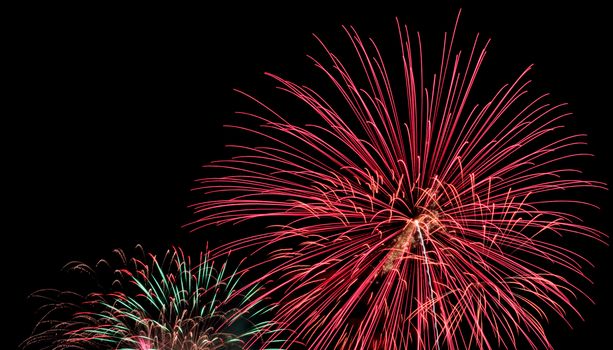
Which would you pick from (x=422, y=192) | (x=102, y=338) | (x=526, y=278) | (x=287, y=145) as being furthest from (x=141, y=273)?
(x=526, y=278)

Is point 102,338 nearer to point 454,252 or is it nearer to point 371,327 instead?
point 371,327

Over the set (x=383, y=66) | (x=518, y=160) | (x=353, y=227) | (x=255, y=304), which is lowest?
(x=255, y=304)

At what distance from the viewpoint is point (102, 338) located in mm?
17516

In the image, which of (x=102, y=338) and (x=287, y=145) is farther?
(x=102, y=338)

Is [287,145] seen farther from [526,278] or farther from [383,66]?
[526,278]

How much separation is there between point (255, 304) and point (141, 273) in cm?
282

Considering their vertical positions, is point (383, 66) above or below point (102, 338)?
above

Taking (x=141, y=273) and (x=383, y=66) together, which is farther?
(x=141, y=273)

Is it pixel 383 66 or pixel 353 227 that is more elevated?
pixel 383 66

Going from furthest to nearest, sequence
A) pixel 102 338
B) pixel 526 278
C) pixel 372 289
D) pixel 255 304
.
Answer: pixel 102 338 → pixel 255 304 → pixel 372 289 → pixel 526 278

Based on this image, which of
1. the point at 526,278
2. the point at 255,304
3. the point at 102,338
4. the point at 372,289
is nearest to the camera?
the point at 526,278

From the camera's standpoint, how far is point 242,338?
699 inches

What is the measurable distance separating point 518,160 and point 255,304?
6.16 meters

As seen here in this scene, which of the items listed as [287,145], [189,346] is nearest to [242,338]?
[189,346]
